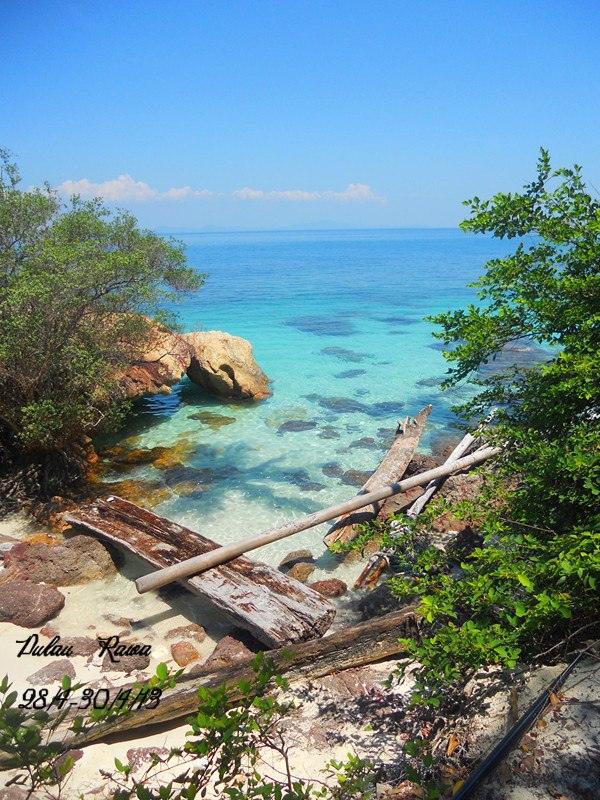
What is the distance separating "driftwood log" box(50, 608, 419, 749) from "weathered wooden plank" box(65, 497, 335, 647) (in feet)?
1.87

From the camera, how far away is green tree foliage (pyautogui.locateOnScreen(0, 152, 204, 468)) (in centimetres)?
956

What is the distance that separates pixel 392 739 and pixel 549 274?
465 cm

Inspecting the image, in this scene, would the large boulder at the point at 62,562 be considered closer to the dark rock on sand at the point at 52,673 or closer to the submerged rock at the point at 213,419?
the dark rock on sand at the point at 52,673

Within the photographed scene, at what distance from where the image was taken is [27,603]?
23.2 feet

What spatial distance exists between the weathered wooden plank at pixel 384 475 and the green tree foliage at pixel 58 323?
5053 millimetres

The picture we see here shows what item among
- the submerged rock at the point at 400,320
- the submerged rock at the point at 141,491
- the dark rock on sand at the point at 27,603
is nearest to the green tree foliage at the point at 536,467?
the dark rock on sand at the point at 27,603

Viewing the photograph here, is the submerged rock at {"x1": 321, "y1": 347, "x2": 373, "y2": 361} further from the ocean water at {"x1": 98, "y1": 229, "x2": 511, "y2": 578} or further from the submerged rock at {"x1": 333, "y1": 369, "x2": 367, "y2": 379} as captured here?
the submerged rock at {"x1": 333, "y1": 369, "x2": 367, "y2": 379}

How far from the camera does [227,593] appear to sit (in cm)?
681

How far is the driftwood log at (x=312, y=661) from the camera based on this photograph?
4977mm

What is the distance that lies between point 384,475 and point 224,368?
27.5 feet

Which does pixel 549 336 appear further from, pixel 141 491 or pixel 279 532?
pixel 141 491

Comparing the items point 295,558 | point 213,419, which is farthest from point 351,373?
point 295,558

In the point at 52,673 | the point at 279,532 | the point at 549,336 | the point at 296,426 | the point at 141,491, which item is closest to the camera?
the point at 549,336

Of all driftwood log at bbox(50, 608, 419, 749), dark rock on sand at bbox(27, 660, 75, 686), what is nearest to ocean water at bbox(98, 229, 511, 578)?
driftwood log at bbox(50, 608, 419, 749)
